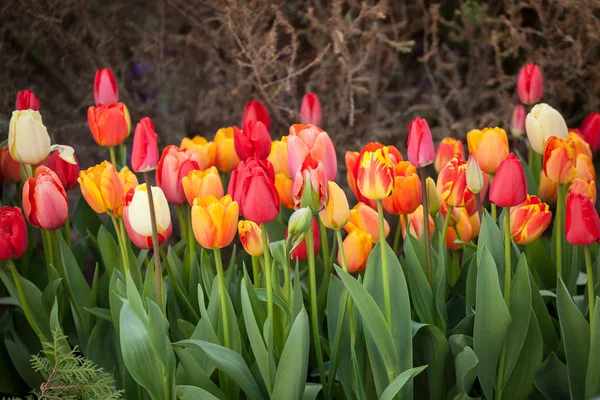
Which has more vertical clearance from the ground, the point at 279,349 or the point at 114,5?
the point at 114,5

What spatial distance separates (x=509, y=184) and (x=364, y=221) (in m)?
0.30

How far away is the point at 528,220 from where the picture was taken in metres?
1.40

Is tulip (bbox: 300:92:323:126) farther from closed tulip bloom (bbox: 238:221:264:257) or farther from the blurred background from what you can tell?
closed tulip bloom (bbox: 238:221:264:257)

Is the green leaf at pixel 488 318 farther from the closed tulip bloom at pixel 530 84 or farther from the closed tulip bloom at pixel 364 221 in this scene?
the closed tulip bloom at pixel 530 84

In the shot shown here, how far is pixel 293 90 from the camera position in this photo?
290 centimetres

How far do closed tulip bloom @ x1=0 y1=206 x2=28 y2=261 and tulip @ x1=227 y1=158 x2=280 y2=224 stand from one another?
41cm

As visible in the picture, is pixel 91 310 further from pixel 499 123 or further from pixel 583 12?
pixel 499 123

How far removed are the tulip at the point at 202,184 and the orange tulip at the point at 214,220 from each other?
0.47 ft

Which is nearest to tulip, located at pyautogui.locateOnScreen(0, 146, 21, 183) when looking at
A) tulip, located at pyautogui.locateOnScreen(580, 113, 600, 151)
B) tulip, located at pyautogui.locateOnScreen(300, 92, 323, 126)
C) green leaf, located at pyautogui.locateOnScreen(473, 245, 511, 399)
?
tulip, located at pyautogui.locateOnScreen(300, 92, 323, 126)

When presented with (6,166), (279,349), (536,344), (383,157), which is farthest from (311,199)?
(6,166)

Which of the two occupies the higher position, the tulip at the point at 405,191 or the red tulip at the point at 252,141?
the red tulip at the point at 252,141

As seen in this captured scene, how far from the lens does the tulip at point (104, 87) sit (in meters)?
1.77

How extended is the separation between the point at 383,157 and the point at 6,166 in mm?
932

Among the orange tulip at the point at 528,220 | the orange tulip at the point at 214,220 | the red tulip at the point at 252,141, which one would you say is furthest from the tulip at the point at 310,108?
the orange tulip at the point at 214,220
